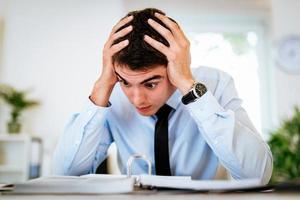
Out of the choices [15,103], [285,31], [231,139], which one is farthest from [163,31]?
[285,31]

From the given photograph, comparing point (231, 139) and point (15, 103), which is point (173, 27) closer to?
point (231, 139)

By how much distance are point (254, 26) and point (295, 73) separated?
2.64 ft

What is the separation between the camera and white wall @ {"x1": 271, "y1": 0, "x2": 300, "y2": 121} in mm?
2775

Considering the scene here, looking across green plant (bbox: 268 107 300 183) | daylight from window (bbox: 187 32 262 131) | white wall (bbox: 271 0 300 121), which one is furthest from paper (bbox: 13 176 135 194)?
white wall (bbox: 271 0 300 121)

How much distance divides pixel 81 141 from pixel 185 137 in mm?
355

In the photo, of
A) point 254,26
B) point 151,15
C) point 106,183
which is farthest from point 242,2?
point 106,183

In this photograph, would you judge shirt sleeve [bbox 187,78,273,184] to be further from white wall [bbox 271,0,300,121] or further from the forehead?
white wall [bbox 271,0,300,121]

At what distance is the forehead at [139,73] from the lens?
100 cm

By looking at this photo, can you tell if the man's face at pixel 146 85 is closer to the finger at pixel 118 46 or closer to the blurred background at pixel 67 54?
the finger at pixel 118 46

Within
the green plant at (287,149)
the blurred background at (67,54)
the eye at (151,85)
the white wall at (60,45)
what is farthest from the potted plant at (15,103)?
the green plant at (287,149)

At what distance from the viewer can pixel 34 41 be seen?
1.84 metres

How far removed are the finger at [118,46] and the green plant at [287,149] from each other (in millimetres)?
1813

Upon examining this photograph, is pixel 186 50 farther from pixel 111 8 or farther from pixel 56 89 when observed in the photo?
pixel 56 89

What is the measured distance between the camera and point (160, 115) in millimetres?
1172
